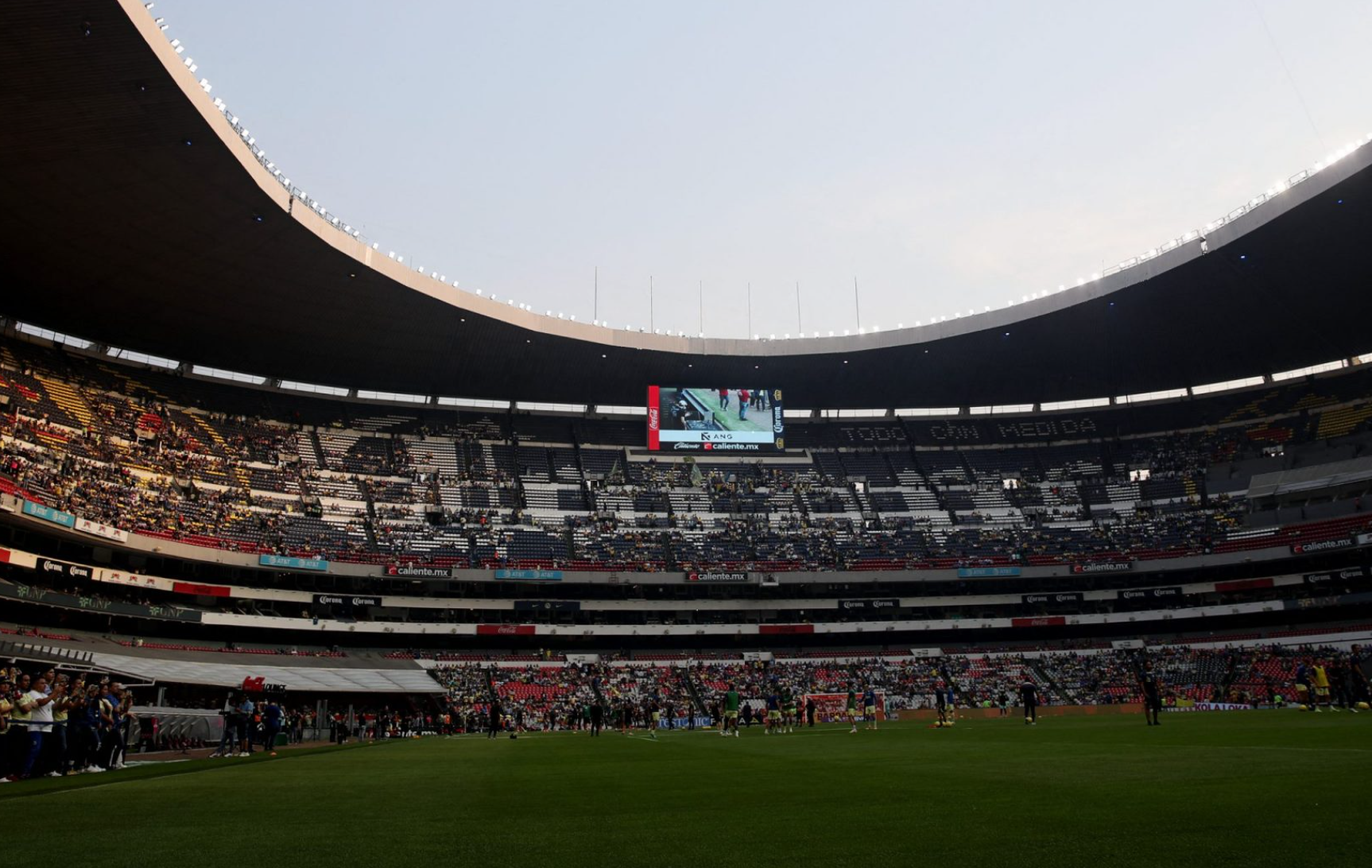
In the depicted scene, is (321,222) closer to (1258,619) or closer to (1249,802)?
(1249,802)

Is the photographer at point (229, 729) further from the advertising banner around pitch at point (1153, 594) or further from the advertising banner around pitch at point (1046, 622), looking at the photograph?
the advertising banner around pitch at point (1153, 594)

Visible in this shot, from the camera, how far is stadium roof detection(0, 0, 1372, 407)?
31281 mm

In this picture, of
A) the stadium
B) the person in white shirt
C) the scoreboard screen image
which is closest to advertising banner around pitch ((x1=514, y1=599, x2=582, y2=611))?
the stadium

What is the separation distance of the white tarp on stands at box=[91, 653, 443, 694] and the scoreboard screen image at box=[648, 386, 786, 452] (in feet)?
63.8

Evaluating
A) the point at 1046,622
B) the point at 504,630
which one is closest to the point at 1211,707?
the point at 1046,622

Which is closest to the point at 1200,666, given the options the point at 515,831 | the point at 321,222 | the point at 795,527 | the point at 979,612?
the point at 979,612

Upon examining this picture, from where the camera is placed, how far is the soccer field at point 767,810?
19.9 ft

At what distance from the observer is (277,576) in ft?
180

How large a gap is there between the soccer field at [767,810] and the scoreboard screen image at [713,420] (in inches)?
1675

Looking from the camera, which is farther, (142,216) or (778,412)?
(778,412)

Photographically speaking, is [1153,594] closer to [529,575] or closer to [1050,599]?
[1050,599]

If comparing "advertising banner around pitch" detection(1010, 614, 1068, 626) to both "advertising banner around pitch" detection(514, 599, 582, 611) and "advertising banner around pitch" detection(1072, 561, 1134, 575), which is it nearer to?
"advertising banner around pitch" detection(1072, 561, 1134, 575)

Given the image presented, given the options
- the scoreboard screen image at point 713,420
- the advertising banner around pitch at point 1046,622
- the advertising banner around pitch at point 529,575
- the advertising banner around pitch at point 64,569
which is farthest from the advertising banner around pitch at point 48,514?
the advertising banner around pitch at point 1046,622

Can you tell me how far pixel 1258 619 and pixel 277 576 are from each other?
59328 millimetres
